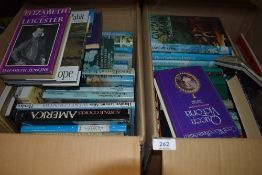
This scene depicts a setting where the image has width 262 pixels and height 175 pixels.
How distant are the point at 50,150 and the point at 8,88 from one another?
0.95 feet

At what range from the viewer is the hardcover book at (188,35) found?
0.80 m

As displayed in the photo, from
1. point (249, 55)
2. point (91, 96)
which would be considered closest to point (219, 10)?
point (249, 55)

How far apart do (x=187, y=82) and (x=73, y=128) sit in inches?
14.3

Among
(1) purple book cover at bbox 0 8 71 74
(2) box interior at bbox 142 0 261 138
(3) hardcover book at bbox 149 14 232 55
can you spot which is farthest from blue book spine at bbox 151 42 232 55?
(1) purple book cover at bbox 0 8 71 74

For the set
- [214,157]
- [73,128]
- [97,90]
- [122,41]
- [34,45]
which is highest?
[122,41]

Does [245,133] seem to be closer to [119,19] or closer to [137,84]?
[137,84]

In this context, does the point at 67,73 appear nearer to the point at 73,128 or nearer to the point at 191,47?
the point at 73,128

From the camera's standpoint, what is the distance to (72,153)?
1.57 ft

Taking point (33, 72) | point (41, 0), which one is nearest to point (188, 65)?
point (33, 72)

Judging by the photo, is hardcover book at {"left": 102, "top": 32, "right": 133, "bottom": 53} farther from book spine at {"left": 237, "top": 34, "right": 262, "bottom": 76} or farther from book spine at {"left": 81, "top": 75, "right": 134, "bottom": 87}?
book spine at {"left": 237, "top": 34, "right": 262, "bottom": 76}

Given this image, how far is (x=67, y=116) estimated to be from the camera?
619mm

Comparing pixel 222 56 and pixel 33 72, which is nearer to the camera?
pixel 33 72

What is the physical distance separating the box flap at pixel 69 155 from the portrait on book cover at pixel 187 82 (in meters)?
0.28

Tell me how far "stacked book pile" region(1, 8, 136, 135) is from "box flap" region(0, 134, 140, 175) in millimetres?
130
